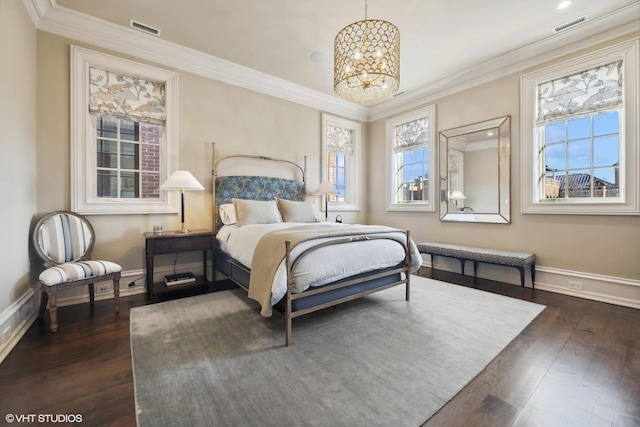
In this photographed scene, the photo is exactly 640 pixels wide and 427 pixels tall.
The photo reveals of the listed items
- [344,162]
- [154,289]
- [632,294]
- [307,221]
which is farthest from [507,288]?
[154,289]

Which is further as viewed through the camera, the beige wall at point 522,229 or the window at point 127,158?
the window at point 127,158

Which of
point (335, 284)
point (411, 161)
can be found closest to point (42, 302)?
point (335, 284)

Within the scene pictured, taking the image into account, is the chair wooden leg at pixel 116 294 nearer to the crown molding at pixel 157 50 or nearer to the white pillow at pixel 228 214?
the white pillow at pixel 228 214

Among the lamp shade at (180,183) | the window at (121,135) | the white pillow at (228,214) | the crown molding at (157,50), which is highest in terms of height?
the crown molding at (157,50)

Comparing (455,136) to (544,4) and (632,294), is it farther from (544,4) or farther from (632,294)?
(632,294)

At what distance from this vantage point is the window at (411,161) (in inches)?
192

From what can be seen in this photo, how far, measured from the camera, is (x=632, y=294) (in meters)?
2.96

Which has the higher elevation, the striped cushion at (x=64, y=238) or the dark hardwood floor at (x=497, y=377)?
the striped cushion at (x=64, y=238)

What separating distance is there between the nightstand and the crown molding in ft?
7.65

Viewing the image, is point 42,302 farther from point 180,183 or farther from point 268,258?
point 268,258

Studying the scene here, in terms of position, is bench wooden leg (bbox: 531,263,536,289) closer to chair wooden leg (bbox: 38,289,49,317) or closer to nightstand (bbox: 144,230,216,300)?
nightstand (bbox: 144,230,216,300)

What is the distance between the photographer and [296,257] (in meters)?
2.18

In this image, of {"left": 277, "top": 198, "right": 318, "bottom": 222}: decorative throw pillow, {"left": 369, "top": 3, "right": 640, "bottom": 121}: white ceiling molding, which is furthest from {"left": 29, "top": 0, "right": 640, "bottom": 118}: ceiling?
{"left": 277, "top": 198, "right": 318, "bottom": 222}: decorative throw pillow

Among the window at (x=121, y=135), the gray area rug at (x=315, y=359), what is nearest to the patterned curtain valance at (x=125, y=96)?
the window at (x=121, y=135)
